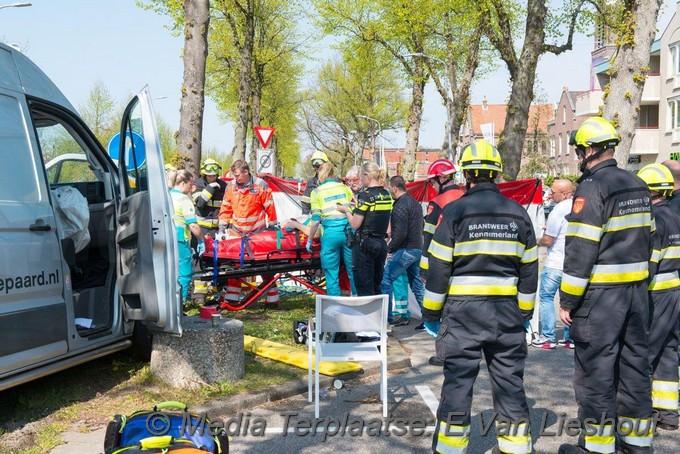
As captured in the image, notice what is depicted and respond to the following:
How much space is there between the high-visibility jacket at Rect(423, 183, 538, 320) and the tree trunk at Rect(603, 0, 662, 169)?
326 inches

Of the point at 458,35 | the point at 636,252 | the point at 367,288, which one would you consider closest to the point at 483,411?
the point at 636,252

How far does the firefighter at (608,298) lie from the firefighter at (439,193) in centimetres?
247

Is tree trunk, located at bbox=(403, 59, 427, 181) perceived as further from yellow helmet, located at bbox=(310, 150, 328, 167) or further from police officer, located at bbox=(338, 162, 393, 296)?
police officer, located at bbox=(338, 162, 393, 296)

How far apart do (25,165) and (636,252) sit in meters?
4.46

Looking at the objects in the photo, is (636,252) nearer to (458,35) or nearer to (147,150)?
(147,150)

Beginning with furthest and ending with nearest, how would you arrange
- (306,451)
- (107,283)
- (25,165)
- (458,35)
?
(458,35), (107,283), (25,165), (306,451)

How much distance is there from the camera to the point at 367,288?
8.90m

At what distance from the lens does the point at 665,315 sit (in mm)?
5832

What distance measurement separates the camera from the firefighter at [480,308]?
14.9 ft

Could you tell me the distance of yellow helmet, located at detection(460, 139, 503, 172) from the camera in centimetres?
476

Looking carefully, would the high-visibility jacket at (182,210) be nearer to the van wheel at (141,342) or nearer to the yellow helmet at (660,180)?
the van wheel at (141,342)

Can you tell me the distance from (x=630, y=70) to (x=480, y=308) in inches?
363

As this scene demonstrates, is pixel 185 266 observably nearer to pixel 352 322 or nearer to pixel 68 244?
pixel 68 244

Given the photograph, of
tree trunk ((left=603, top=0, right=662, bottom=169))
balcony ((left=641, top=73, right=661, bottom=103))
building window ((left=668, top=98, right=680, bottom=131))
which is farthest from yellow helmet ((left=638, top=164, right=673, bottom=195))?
balcony ((left=641, top=73, right=661, bottom=103))
